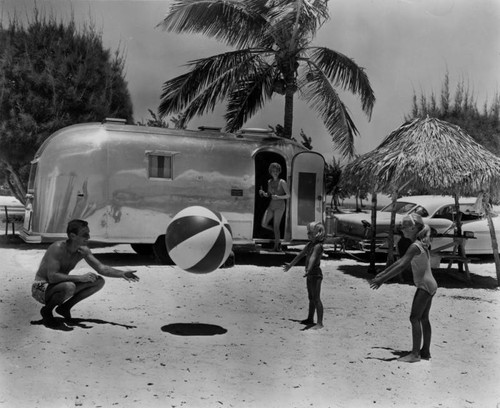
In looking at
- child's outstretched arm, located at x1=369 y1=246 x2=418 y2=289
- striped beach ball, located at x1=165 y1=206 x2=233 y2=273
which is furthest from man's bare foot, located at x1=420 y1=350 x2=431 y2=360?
striped beach ball, located at x1=165 y1=206 x2=233 y2=273

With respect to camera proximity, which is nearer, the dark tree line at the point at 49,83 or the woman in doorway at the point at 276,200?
the woman in doorway at the point at 276,200

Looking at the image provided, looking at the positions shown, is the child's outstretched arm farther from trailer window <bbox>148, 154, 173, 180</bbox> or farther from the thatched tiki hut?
trailer window <bbox>148, 154, 173, 180</bbox>

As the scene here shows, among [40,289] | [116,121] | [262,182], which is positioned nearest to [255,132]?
[262,182]

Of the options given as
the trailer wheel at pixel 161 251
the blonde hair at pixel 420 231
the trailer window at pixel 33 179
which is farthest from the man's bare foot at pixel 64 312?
the trailer window at pixel 33 179

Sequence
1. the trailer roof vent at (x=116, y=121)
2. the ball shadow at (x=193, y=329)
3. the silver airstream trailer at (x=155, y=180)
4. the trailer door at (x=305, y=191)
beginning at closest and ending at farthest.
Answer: the ball shadow at (x=193, y=329)
the silver airstream trailer at (x=155, y=180)
the trailer roof vent at (x=116, y=121)
the trailer door at (x=305, y=191)

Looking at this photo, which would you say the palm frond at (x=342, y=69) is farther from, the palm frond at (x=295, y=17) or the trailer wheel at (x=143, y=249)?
the trailer wheel at (x=143, y=249)

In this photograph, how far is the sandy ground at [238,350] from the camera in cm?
463

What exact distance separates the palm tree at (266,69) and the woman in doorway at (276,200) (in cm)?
344

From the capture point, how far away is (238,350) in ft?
19.1

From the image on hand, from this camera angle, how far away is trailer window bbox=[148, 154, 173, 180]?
1084 cm

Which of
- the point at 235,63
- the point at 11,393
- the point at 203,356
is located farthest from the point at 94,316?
the point at 235,63

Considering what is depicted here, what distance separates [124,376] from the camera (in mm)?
4883

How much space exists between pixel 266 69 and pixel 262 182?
154 inches

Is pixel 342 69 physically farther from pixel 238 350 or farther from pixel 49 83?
pixel 238 350
